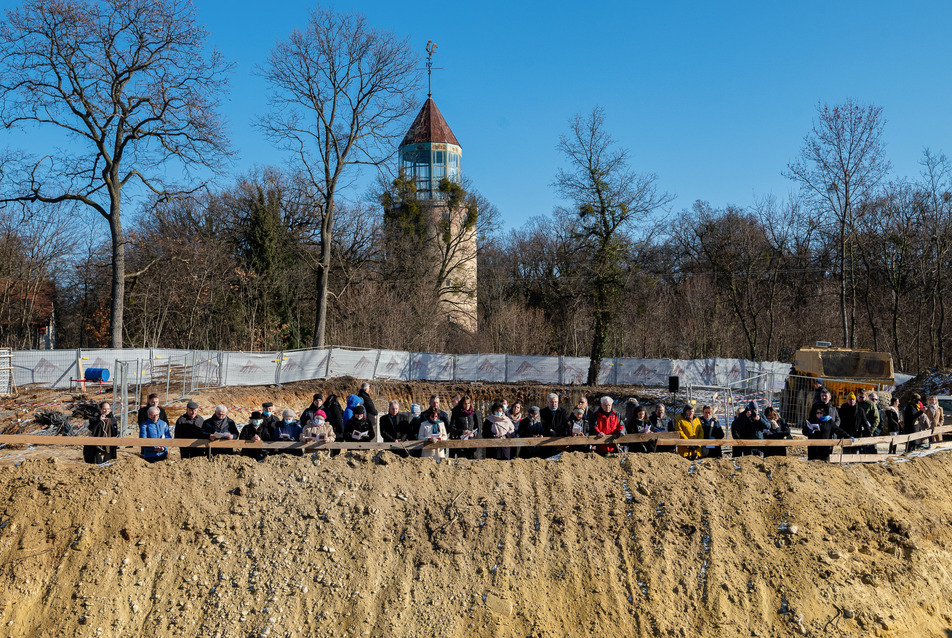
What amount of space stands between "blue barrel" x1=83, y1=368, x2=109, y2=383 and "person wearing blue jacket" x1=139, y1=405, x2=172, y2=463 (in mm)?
12610

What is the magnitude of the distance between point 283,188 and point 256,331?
1010cm

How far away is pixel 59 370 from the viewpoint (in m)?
21.1

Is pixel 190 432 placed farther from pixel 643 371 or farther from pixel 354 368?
pixel 643 371

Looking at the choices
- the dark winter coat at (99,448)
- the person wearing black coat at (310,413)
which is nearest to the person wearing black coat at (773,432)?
the person wearing black coat at (310,413)

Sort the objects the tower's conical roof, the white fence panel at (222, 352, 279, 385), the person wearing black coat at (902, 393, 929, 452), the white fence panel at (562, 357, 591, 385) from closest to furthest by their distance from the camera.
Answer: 1. the person wearing black coat at (902, 393, 929, 452)
2. the white fence panel at (222, 352, 279, 385)
3. the white fence panel at (562, 357, 591, 385)
4. the tower's conical roof

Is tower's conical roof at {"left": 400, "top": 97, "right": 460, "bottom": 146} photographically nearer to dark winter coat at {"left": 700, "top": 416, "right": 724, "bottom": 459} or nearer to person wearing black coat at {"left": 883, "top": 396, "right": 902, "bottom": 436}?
person wearing black coat at {"left": 883, "top": 396, "right": 902, "bottom": 436}

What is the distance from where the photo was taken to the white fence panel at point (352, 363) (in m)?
27.6

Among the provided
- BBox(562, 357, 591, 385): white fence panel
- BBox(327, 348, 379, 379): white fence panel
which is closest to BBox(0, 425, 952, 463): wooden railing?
BBox(327, 348, 379, 379): white fence panel

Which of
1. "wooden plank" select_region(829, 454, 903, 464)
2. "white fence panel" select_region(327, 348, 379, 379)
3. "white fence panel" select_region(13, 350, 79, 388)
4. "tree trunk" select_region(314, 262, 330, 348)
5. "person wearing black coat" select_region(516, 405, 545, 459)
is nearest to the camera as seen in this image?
"person wearing black coat" select_region(516, 405, 545, 459)

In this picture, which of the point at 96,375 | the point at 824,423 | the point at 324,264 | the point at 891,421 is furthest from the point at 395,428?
the point at 324,264

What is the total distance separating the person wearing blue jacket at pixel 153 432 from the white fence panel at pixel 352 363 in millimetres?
18072

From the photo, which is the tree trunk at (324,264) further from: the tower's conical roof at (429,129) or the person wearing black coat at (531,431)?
the person wearing black coat at (531,431)

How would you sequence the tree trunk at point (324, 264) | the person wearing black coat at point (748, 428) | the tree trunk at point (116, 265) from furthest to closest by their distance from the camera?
the tree trunk at point (324, 264), the tree trunk at point (116, 265), the person wearing black coat at point (748, 428)

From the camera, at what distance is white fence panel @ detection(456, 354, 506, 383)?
30.7 meters
